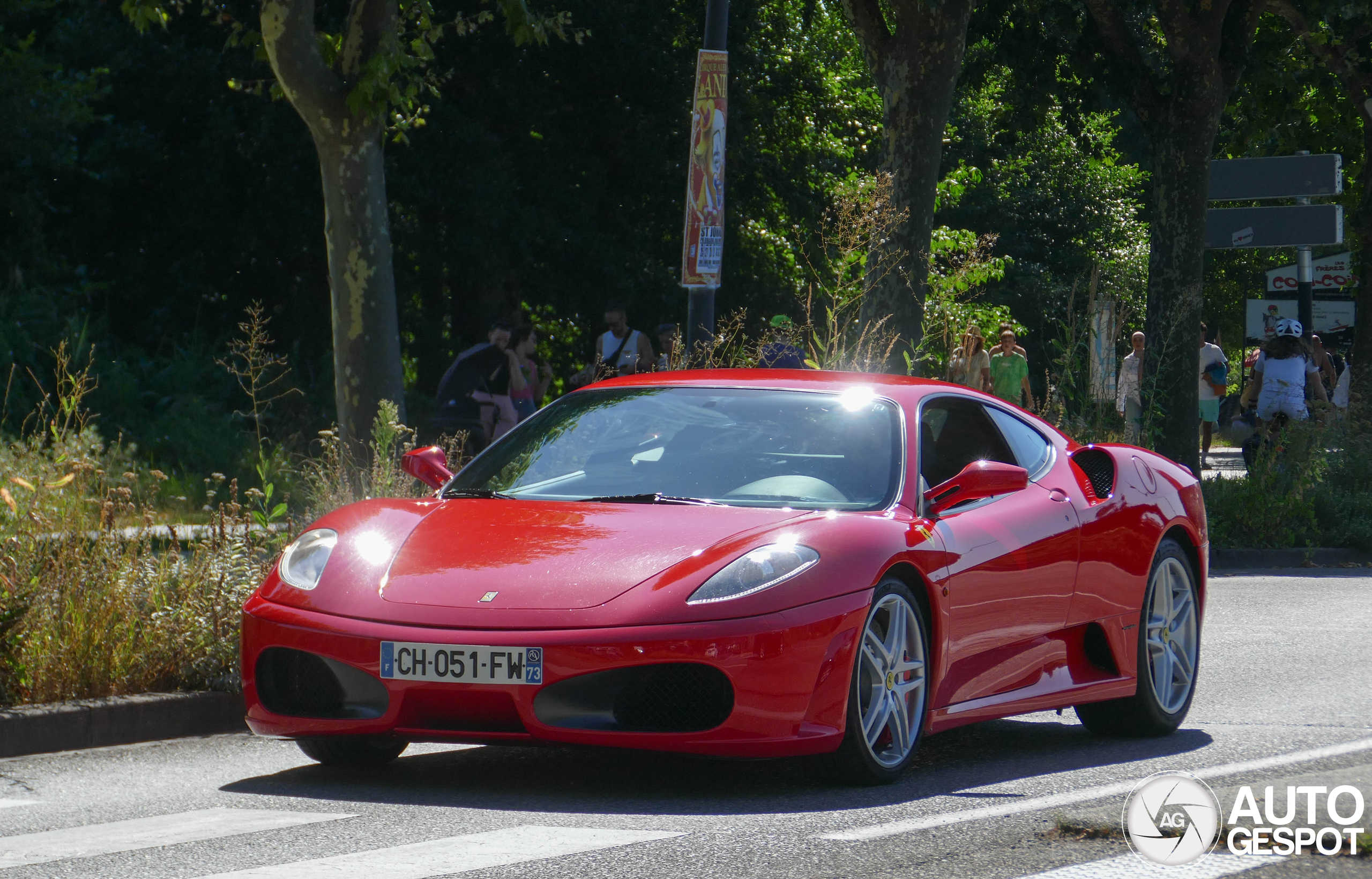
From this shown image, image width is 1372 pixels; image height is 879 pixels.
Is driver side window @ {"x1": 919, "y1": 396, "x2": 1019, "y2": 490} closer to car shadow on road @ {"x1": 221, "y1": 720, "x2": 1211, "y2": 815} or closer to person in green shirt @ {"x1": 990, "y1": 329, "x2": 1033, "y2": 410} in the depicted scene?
car shadow on road @ {"x1": 221, "y1": 720, "x2": 1211, "y2": 815}

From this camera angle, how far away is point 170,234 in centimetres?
2372

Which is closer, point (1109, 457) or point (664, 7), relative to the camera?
point (1109, 457)

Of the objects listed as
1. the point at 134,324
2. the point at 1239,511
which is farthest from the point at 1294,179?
the point at 134,324

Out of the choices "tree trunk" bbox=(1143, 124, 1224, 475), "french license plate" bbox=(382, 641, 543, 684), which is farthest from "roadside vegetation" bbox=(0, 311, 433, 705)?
"tree trunk" bbox=(1143, 124, 1224, 475)

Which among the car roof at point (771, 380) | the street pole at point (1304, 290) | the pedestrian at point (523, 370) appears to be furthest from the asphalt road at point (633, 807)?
the street pole at point (1304, 290)

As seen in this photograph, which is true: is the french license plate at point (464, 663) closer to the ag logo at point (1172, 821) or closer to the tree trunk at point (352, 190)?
the ag logo at point (1172, 821)

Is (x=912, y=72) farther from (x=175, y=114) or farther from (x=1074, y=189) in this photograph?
(x=1074, y=189)

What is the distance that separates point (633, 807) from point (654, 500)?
1214 mm

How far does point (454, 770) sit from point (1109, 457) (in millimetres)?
2993

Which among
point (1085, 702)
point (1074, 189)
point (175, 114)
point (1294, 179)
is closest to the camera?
point (1085, 702)

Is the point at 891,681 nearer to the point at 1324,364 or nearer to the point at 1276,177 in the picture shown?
the point at 1276,177

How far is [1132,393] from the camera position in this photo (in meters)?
18.0

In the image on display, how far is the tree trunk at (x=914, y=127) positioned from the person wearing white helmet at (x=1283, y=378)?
5.14 metres

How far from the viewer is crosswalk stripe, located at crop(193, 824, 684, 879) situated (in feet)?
14.9
